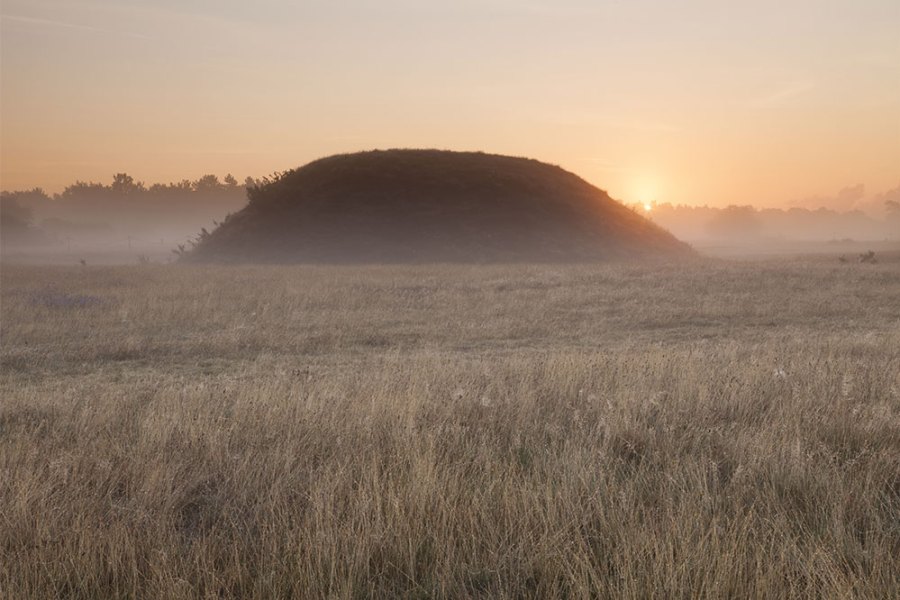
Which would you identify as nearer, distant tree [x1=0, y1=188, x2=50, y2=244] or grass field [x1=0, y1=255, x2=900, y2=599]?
grass field [x1=0, y1=255, x2=900, y2=599]

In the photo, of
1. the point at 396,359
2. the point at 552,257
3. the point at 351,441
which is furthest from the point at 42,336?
the point at 552,257

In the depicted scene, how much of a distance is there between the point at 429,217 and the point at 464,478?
52.4 meters

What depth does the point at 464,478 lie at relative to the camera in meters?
4.54

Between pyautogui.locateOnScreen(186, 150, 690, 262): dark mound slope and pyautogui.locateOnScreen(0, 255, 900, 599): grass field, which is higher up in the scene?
pyautogui.locateOnScreen(186, 150, 690, 262): dark mound slope

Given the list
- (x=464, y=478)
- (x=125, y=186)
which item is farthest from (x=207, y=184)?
(x=464, y=478)

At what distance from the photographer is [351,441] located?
5.66 m

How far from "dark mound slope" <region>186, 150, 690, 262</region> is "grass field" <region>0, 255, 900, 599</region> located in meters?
40.5

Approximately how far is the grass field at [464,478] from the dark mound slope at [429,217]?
133 ft

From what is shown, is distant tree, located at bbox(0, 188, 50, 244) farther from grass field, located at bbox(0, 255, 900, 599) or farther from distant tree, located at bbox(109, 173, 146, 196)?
grass field, located at bbox(0, 255, 900, 599)

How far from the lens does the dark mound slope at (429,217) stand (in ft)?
171

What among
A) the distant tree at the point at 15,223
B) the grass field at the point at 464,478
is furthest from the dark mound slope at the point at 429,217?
the distant tree at the point at 15,223

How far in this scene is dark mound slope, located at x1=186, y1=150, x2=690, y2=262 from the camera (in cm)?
5222

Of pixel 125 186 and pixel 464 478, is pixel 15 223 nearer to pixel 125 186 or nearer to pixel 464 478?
pixel 125 186

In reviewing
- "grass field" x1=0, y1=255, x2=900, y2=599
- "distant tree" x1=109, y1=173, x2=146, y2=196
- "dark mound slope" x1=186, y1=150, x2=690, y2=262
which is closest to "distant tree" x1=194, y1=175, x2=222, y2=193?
"distant tree" x1=109, y1=173, x2=146, y2=196
